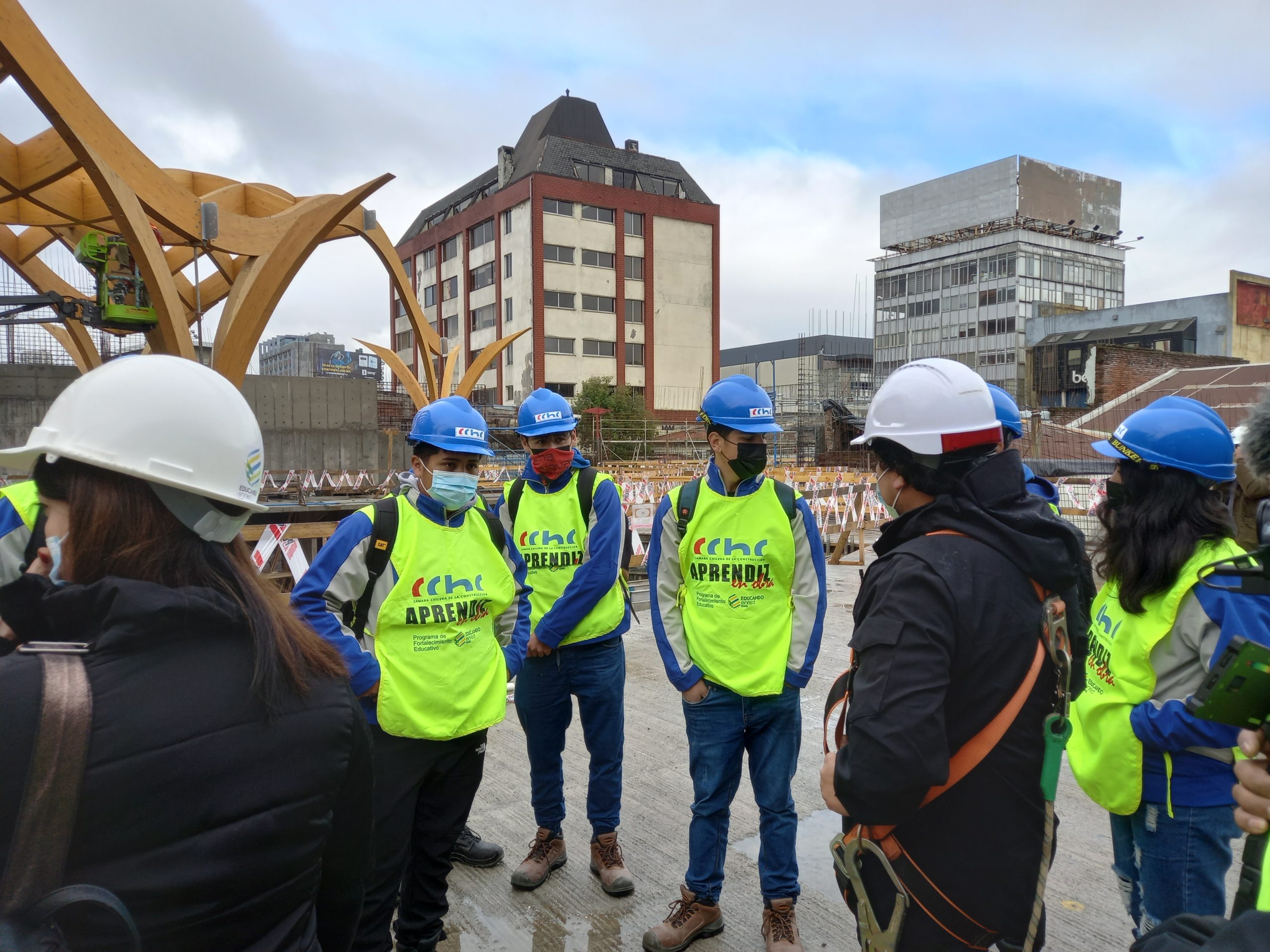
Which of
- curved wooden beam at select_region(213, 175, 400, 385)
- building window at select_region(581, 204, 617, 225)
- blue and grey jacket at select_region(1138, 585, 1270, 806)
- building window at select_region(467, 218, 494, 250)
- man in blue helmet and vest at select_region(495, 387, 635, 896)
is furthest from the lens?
building window at select_region(467, 218, 494, 250)

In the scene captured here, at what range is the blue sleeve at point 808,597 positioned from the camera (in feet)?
11.0

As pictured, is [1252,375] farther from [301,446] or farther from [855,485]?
[301,446]

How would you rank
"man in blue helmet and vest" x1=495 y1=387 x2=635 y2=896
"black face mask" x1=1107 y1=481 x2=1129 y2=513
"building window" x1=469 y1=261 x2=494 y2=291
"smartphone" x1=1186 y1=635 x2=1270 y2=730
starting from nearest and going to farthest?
"smartphone" x1=1186 y1=635 x2=1270 y2=730, "black face mask" x1=1107 y1=481 x2=1129 y2=513, "man in blue helmet and vest" x1=495 y1=387 x2=635 y2=896, "building window" x1=469 y1=261 x2=494 y2=291

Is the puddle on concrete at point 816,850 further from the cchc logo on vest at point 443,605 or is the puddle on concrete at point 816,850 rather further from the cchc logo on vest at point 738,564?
the cchc logo on vest at point 443,605

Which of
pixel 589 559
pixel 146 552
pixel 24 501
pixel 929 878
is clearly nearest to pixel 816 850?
pixel 589 559

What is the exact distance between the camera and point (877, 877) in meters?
1.96

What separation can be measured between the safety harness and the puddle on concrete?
1679 mm

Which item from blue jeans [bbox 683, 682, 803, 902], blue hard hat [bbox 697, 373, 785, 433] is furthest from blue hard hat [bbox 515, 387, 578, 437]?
blue jeans [bbox 683, 682, 803, 902]

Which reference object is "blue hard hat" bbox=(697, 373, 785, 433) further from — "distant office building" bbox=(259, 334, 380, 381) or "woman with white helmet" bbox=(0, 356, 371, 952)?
"distant office building" bbox=(259, 334, 380, 381)

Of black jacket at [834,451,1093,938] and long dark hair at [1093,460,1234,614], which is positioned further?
long dark hair at [1093,460,1234,614]

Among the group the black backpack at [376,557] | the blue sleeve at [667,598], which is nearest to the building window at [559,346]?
the blue sleeve at [667,598]

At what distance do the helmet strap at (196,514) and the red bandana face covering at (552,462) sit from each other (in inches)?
108

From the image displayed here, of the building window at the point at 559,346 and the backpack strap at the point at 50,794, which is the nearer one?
the backpack strap at the point at 50,794

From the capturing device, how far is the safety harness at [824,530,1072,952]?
6.12 feet
